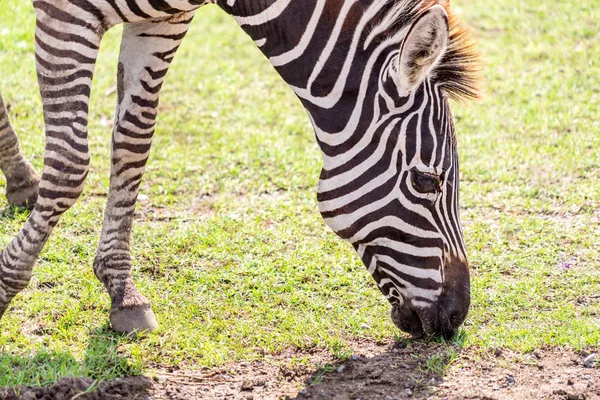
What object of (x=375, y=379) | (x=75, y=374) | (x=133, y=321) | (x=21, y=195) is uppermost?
(x=21, y=195)

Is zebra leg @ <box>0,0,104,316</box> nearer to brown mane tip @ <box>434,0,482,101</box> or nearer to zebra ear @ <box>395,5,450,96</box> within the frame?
zebra ear @ <box>395,5,450,96</box>

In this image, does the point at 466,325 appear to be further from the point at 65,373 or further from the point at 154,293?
the point at 65,373

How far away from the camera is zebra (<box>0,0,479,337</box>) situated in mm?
4836

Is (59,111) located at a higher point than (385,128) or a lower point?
higher

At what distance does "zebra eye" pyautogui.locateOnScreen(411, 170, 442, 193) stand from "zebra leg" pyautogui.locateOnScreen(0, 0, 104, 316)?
198cm

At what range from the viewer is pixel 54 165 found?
5.04m

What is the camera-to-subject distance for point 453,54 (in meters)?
4.90

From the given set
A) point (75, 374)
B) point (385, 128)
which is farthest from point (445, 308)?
point (75, 374)

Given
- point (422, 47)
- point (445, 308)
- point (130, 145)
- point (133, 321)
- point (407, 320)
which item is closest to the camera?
point (422, 47)

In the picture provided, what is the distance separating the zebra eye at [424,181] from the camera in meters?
4.83

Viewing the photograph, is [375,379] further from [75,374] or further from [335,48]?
[335,48]

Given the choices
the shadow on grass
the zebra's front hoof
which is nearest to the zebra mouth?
the shadow on grass

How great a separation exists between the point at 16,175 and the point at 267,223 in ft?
7.24

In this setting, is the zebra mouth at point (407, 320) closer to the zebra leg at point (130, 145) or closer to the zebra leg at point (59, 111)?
the zebra leg at point (130, 145)
